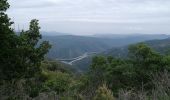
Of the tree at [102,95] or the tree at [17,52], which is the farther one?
the tree at [102,95]

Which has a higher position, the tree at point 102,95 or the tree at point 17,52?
the tree at point 17,52

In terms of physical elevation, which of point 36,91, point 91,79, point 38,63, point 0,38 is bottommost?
point 91,79

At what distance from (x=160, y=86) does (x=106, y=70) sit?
2743 cm

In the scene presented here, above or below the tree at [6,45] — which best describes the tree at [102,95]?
below

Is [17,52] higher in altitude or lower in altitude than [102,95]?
higher

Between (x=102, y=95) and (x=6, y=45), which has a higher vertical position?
(x=6, y=45)

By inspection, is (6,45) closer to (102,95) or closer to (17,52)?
(17,52)

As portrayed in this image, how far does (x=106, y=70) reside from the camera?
38719 mm

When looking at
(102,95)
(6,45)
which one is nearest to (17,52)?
(6,45)

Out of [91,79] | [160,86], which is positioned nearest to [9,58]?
[160,86]

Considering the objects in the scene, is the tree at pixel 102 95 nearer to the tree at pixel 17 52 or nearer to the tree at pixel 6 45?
the tree at pixel 17 52

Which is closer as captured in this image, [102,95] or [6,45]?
[6,45]

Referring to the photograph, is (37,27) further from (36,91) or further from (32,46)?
(36,91)

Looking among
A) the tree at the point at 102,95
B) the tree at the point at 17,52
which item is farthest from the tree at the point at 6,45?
the tree at the point at 102,95
